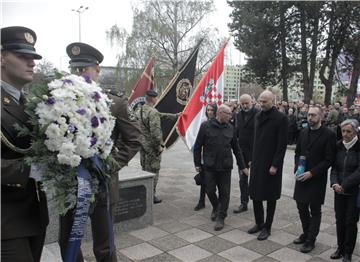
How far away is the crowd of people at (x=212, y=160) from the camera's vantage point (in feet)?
7.18

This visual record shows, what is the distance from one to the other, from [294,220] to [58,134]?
15.5 ft

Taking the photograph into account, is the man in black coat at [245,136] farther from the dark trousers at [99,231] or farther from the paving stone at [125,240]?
the dark trousers at [99,231]

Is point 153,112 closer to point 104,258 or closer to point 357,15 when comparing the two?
point 104,258

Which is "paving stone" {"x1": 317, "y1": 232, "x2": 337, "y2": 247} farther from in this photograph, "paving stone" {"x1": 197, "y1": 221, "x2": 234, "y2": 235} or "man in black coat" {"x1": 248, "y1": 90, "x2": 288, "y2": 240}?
"paving stone" {"x1": 197, "y1": 221, "x2": 234, "y2": 235}

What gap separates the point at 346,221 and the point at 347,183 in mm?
475

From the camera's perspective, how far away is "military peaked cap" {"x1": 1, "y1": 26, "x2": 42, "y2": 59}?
2.26m

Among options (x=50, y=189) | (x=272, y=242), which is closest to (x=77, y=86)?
(x=50, y=189)

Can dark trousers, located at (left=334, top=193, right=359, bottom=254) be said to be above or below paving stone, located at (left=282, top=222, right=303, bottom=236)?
above

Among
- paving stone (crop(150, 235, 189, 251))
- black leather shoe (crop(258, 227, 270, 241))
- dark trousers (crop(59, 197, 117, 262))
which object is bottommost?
paving stone (crop(150, 235, 189, 251))

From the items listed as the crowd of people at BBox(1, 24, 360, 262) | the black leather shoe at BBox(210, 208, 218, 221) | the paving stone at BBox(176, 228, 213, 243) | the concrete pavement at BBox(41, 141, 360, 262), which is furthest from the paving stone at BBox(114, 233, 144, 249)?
the black leather shoe at BBox(210, 208, 218, 221)

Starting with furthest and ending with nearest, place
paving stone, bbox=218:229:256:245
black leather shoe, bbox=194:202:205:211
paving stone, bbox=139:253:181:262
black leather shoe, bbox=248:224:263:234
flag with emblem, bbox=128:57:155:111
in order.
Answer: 1. flag with emblem, bbox=128:57:155:111
2. black leather shoe, bbox=194:202:205:211
3. black leather shoe, bbox=248:224:263:234
4. paving stone, bbox=218:229:256:245
5. paving stone, bbox=139:253:181:262

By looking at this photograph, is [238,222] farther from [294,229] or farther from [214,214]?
[294,229]

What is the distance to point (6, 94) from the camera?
2.25 metres

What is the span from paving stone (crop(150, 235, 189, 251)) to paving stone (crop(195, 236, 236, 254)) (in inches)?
8.7
